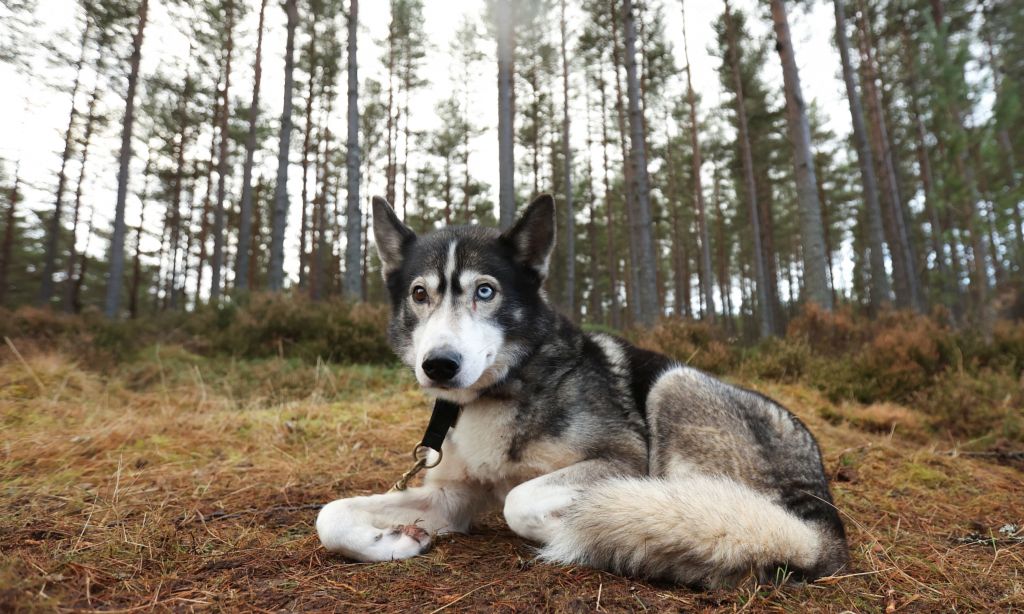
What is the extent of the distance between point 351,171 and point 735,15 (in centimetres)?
1467

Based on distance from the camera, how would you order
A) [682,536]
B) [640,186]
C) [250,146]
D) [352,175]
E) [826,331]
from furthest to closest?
1. [250,146]
2. [640,186]
3. [352,175]
4. [826,331]
5. [682,536]

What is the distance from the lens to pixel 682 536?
1.86m

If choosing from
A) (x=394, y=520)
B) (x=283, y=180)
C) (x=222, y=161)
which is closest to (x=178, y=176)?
(x=222, y=161)

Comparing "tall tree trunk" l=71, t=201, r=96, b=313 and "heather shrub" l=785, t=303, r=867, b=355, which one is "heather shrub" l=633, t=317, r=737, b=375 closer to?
"heather shrub" l=785, t=303, r=867, b=355

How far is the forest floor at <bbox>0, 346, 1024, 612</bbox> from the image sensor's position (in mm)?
1824

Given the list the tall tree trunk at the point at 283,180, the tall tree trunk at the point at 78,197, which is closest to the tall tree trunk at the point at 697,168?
the tall tree trunk at the point at 283,180

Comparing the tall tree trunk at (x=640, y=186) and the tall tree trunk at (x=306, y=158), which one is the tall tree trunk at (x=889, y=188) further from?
the tall tree trunk at (x=306, y=158)

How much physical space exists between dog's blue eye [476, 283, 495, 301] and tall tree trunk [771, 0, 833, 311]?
8.96 metres

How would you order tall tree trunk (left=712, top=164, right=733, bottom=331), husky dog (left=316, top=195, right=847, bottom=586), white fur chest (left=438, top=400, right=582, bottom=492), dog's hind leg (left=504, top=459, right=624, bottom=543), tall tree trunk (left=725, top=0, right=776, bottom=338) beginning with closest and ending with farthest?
1. husky dog (left=316, top=195, right=847, bottom=586)
2. dog's hind leg (left=504, top=459, right=624, bottom=543)
3. white fur chest (left=438, top=400, right=582, bottom=492)
4. tall tree trunk (left=725, top=0, right=776, bottom=338)
5. tall tree trunk (left=712, top=164, right=733, bottom=331)

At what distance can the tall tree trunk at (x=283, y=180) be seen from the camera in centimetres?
1553

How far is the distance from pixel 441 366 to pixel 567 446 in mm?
758

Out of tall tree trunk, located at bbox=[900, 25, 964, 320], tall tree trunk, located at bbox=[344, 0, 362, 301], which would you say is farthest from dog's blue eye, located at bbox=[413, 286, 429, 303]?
tall tree trunk, located at bbox=[900, 25, 964, 320]

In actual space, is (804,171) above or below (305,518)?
above

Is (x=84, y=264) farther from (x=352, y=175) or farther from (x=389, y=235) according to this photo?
(x=389, y=235)
